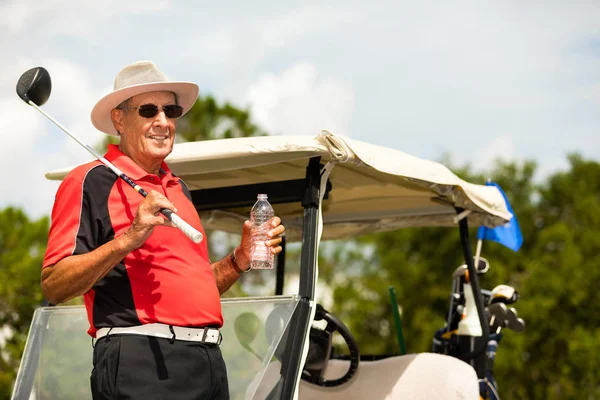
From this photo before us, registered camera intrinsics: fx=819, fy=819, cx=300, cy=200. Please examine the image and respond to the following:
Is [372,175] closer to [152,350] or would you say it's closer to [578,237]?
[152,350]

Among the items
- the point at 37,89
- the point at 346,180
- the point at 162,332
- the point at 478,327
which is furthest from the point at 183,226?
the point at 478,327

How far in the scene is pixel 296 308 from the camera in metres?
3.17

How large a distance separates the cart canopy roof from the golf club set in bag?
0.44 meters

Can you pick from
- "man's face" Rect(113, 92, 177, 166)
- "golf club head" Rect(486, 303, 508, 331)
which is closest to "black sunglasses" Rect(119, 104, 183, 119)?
"man's face" Rect(113, 92, 177, 166)

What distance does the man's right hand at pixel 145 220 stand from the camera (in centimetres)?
233

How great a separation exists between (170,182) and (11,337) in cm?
1153

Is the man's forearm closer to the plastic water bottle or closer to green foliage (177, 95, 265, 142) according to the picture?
the plastic water bottle

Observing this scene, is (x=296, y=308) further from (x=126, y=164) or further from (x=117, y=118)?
(x=117, y=118)

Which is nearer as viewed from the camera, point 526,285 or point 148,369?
point 148,369

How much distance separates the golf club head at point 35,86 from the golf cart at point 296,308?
860 millimetres

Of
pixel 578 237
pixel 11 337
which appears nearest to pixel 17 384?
pixel 11 337

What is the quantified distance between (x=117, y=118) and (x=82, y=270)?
2.47ft

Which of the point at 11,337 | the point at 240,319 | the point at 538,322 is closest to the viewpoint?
the point at 240,319

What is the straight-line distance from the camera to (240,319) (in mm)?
3396
